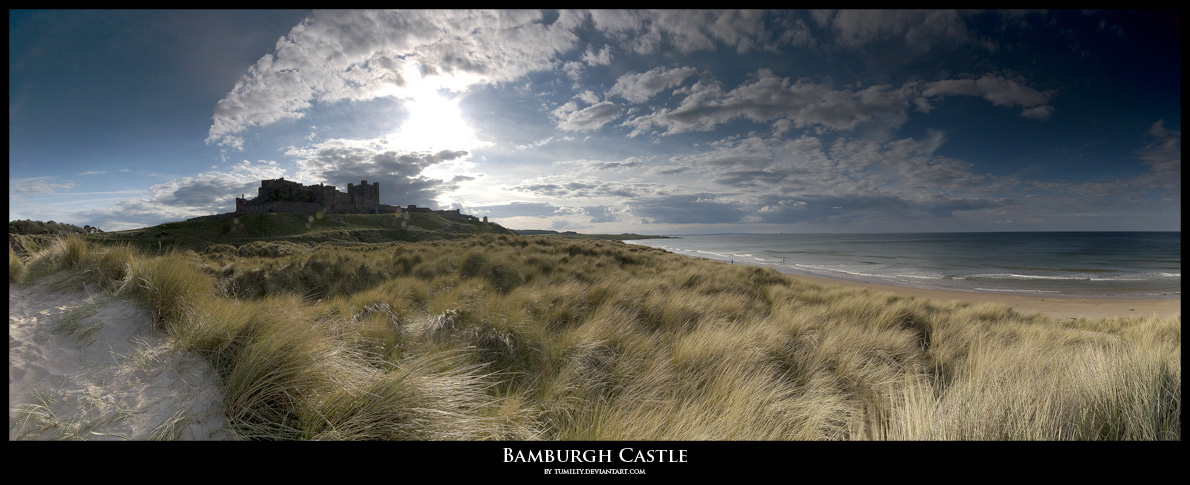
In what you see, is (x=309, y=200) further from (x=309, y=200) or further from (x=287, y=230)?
(x=287, y=230)

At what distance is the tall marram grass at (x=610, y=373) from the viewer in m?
1.76

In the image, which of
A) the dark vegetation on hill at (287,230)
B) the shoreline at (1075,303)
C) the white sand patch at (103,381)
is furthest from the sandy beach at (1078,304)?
the dark vegetation on hill at (287,230)

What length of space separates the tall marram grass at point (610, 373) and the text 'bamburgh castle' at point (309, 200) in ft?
199

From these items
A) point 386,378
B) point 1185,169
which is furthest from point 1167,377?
point 386,378

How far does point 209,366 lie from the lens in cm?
192

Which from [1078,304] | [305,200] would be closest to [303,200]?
[305,200]

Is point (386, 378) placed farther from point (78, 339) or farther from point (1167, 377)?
point (1167, 377)

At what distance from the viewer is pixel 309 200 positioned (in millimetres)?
55688

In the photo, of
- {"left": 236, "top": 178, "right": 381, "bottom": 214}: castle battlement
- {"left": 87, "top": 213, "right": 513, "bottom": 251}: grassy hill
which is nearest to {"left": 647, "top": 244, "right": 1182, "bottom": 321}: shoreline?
{"left": 87, "top": 213, "right": 513, "bottom": 251}: grassy hill

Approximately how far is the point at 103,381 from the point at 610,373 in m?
2.66

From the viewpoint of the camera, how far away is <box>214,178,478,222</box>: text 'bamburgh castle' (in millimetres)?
51375
